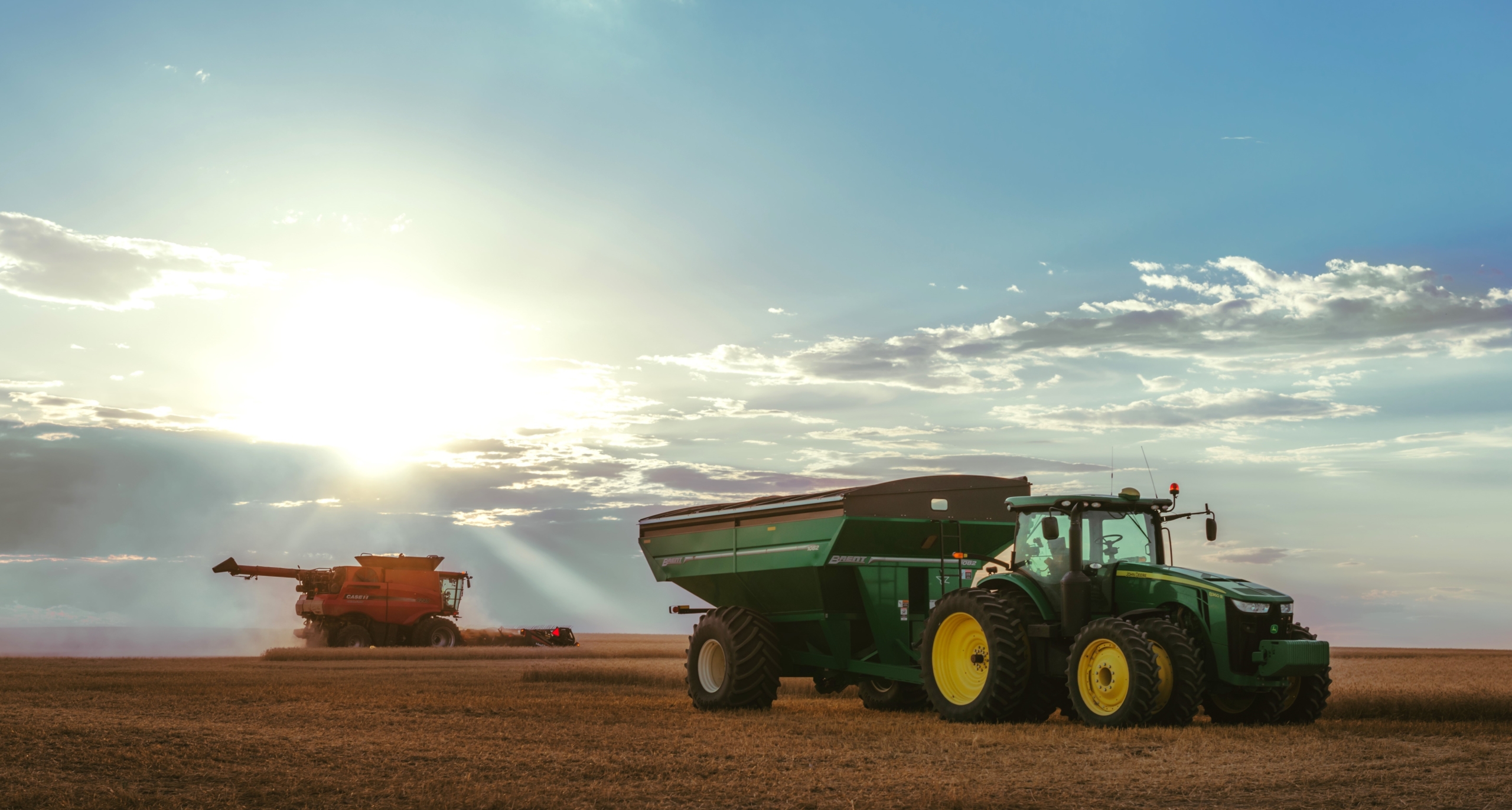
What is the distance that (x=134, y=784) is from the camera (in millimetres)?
9805

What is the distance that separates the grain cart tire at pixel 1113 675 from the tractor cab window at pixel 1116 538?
112 cm

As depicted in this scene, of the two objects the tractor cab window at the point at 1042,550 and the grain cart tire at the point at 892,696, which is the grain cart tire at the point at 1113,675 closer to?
the tractor cab window at the point at 1042,550

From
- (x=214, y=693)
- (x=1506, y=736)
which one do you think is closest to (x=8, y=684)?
(x=214, y=693)

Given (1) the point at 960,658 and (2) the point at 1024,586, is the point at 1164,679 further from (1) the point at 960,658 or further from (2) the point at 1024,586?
(1) the point at 960,658

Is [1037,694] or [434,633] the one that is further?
[434,633]

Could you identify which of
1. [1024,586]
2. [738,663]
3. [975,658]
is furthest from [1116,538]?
[738,663]

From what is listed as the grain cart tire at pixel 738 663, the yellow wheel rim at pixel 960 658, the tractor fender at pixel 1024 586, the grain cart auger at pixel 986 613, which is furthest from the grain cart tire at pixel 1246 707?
the grain cart tire at pixel 738 663

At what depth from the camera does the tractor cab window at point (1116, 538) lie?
14211 mm

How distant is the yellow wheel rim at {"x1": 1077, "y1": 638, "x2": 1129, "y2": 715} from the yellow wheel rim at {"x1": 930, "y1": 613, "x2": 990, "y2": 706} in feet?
4.13

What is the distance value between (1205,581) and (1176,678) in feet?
4.45

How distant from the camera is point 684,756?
37.4 ft

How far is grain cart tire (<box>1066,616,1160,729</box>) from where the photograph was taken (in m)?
12.3

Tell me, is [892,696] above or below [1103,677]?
below

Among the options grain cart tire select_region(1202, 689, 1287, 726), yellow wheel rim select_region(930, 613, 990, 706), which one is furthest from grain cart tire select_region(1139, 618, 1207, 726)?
yellow wheel rim select_region(930, 613, 990, 706)
